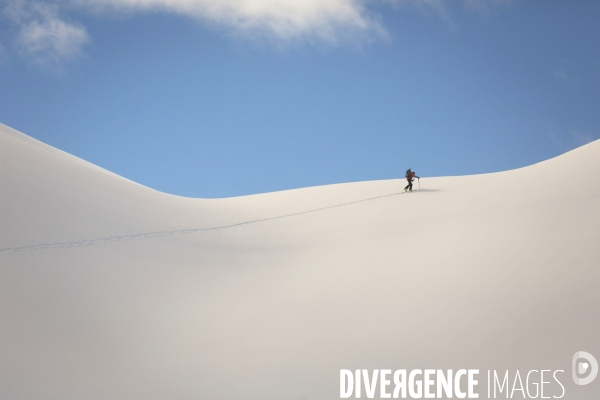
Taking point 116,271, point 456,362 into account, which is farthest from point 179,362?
point 456,362

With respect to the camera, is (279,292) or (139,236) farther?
(139,236)

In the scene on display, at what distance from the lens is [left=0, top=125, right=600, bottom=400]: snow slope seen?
25.3ft

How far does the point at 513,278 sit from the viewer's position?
9844 millimetres

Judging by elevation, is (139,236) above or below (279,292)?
above

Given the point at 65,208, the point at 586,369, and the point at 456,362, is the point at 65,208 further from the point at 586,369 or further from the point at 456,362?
the point at 586,369

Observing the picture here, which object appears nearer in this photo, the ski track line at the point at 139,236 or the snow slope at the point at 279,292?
the snow slope at the point at 279,292

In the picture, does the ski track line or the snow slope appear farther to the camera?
the ski track line

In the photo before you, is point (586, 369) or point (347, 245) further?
point (347, 245)

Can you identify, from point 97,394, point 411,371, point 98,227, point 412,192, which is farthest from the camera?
point 412,192

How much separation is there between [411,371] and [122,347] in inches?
192

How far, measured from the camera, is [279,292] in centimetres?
1102

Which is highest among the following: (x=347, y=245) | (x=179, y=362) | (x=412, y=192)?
(x=412, y=192)

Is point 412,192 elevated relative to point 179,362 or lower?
elevated

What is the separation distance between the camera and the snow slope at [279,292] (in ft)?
25.3
